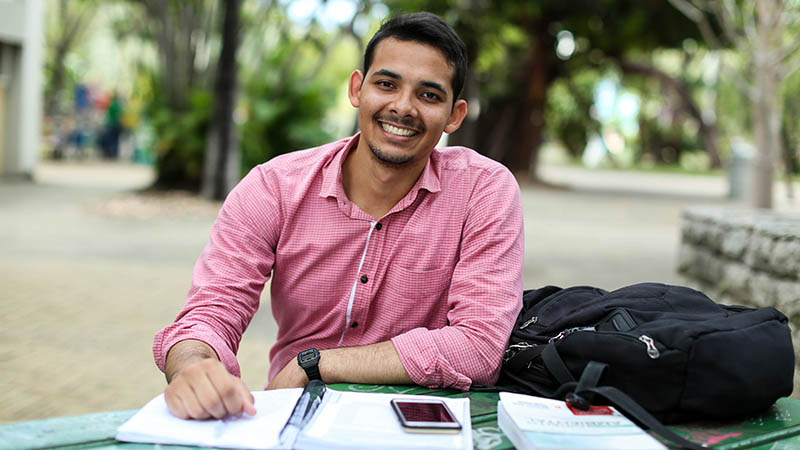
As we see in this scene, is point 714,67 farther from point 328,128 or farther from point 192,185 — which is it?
point 192,185

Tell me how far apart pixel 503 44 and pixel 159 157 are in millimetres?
8358

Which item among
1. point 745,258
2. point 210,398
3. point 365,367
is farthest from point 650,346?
Result: point 745,258

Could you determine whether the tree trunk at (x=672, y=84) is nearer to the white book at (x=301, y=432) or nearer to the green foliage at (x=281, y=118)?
the green foliage at (x=281, y=118)

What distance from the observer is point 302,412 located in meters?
1.66

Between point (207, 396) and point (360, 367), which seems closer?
point (207, 396)

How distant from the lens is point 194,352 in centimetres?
199

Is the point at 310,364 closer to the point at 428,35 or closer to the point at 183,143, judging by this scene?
the point at 428,35

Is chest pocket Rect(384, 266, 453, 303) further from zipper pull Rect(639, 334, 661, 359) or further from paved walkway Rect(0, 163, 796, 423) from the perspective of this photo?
paved walkway Rect(0, 163, 796, 423)

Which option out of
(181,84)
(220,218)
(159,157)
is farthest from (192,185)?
(220,218)

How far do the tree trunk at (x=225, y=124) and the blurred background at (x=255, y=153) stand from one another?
2 centimetres

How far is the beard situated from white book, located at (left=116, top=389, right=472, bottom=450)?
0.90m

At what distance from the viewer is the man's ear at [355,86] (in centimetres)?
255

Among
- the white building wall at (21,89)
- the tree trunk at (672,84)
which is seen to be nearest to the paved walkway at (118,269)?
the white building wall at (21,89)

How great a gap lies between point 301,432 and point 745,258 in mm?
4120
